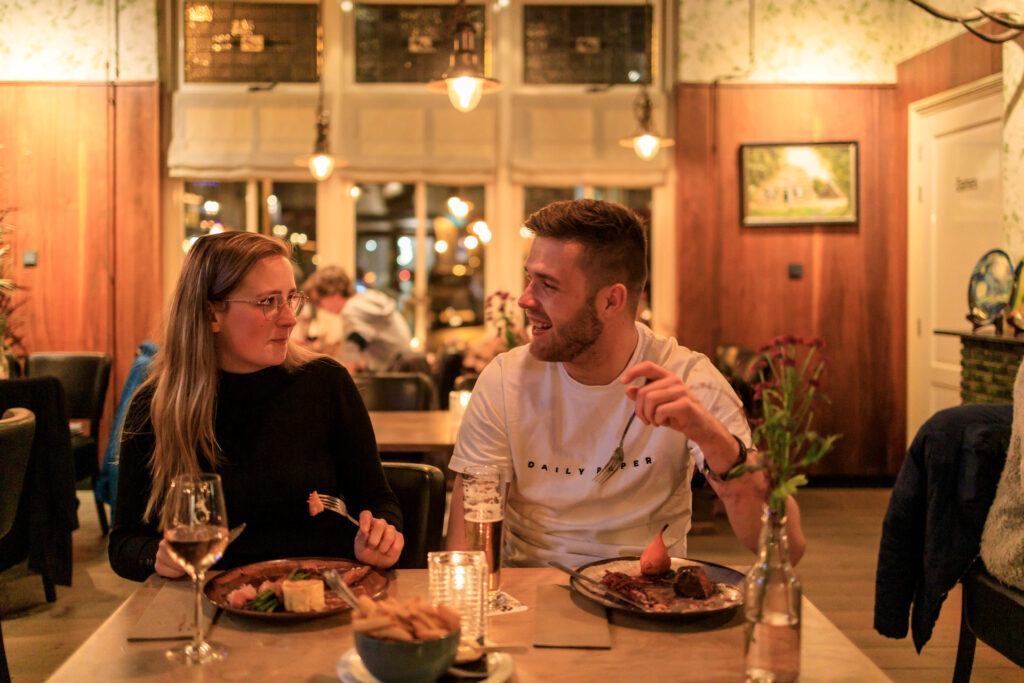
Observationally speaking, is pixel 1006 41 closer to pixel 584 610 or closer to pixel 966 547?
pixel 966 547

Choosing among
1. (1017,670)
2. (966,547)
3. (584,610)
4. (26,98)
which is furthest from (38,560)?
(26,98)

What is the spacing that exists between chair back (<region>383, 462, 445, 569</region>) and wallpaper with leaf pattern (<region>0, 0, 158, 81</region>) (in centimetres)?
571

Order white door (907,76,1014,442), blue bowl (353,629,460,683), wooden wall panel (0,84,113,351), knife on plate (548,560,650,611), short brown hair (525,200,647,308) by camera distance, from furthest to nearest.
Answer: wooden wall panel (0,84,113,351) < white door (907,76,1014,442) < short brown hair (525,200,647,308) < knife on plate (548,560,650,611) < blue bowl (353,629,460,683)

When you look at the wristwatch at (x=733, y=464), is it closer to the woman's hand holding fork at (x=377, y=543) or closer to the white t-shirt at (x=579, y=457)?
the white t-shirt at (x=579, y=457)

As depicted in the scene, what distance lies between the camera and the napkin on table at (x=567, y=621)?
4.58ft

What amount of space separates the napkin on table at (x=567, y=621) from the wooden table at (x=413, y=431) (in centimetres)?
177

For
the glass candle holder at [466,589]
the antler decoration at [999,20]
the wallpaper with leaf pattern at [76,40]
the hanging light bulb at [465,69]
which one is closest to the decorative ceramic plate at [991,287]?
the antler decoration at [999,20]

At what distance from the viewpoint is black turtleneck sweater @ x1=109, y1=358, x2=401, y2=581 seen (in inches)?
75.5

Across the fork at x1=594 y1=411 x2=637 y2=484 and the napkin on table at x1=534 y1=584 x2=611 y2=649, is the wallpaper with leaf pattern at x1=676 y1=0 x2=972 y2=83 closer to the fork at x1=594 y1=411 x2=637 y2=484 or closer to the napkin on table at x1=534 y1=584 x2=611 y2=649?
the fork at x1=594 y1=411 x2=637 y2=484

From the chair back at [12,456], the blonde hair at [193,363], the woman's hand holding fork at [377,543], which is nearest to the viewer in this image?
the woman's hand holding fork at [377,543]

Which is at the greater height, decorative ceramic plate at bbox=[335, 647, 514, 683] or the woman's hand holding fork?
the woman's hand holding fork

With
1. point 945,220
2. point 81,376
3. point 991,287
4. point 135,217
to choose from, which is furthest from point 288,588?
point 135,217

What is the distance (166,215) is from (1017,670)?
238 inches

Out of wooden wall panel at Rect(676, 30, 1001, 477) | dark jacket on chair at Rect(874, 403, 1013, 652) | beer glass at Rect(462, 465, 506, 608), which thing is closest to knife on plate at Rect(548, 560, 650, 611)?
beer glass at Rect(462, 465, 506, 608)
